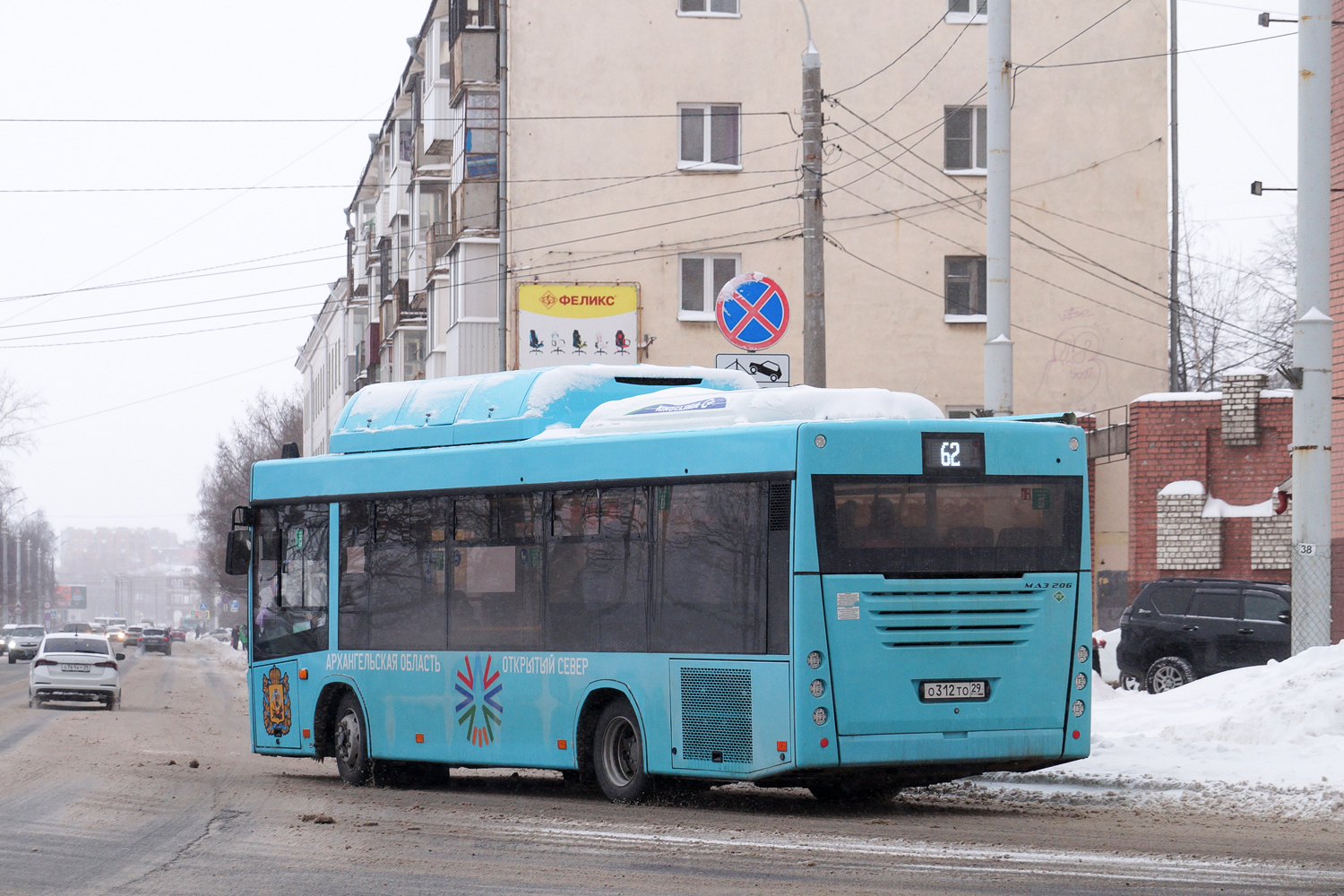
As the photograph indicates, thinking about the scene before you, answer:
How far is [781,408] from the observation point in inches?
485

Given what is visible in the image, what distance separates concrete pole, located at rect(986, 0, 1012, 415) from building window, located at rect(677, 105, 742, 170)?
20.3m

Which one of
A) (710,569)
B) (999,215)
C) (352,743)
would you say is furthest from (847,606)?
(999,215)

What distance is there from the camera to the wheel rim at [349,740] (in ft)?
51.5

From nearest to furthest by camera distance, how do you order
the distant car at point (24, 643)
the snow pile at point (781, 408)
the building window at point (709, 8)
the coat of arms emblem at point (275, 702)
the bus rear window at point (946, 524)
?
1. the bus rear window at point (946, 524)
2. the snow pile at point (781, 408)
3. the coat of arms emblem at point (275, 702)
4. the building window at point (709, 8)
5. the distant car at point (24, 643)

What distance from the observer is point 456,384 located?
615 inches

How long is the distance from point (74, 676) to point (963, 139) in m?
21.6

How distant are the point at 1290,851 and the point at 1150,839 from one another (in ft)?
2.81

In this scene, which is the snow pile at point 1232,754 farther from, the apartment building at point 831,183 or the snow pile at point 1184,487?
the apartment building at point 831,183

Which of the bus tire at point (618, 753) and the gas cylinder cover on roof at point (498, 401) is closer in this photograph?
the bus tire at point (618, 753)

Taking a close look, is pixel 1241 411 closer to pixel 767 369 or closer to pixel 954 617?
pixel 767 369

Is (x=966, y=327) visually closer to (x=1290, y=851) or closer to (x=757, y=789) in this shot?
(x=757, y=789)

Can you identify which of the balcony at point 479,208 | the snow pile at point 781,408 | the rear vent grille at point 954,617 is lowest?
the rear vent grille at point 954,617

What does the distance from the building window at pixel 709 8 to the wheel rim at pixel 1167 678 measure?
1967 cm

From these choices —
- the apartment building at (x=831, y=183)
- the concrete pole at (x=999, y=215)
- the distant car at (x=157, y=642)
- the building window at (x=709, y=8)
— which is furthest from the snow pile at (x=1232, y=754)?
the distant car at (x=157, y=642)
